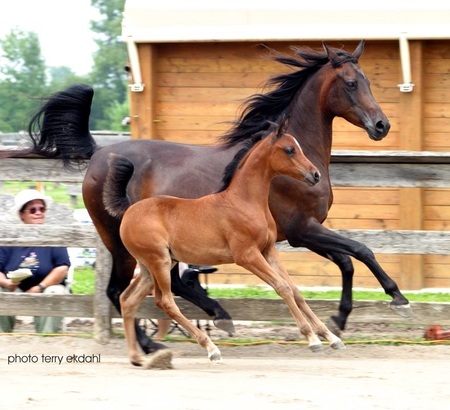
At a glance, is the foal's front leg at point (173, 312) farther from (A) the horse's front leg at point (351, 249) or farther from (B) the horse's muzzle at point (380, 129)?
(B) the horse's muzzle at point (380, 129)

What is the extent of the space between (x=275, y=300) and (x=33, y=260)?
6.41 feet

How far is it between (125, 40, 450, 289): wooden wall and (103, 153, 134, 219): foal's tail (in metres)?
3.58

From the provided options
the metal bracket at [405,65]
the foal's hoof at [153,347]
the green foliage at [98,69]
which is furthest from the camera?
the green foliage at [98,69]

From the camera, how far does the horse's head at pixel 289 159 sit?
17.8ft

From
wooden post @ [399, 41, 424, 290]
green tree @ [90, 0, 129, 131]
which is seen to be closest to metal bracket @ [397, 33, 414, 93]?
Result: wooden post @ [399, 41, 424, 290]

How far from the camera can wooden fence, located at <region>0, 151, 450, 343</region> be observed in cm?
645

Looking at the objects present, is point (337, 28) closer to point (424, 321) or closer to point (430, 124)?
point (430, 124)

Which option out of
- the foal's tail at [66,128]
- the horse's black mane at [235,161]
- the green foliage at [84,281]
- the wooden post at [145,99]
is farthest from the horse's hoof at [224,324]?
the wooden post at [145,99]

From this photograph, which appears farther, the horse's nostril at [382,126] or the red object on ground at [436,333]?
the red object on ground at [436,333]

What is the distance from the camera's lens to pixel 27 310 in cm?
665

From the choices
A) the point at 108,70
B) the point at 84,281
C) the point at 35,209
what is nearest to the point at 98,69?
the point at 108,70

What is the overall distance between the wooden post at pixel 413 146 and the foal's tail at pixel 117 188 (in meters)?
4.12

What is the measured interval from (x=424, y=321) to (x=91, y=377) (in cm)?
268

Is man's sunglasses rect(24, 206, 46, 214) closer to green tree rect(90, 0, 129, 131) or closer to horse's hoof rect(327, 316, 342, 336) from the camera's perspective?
horse's hoof rect(327, 316, 342, 336)
